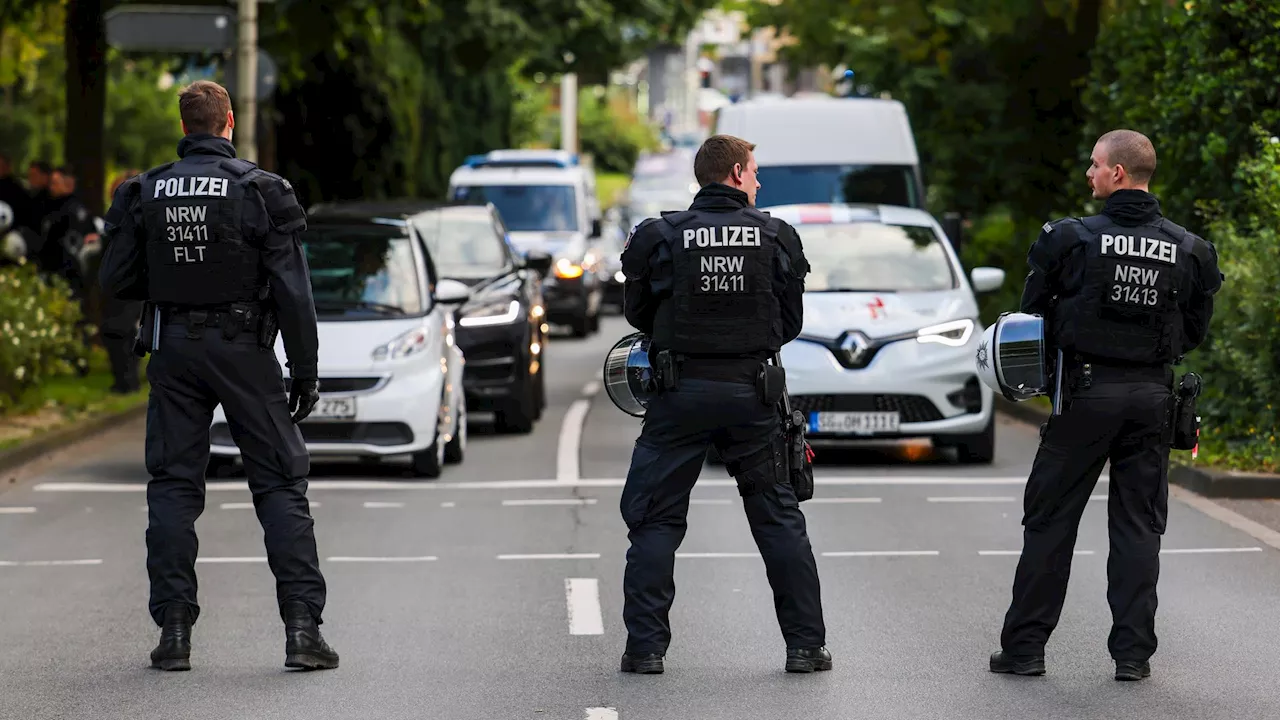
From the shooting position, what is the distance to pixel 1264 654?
7910mm

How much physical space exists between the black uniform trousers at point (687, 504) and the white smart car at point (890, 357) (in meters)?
6.12

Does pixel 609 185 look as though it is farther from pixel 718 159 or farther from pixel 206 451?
pixel 718 159

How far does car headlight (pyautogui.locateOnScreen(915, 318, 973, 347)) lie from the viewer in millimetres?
14070

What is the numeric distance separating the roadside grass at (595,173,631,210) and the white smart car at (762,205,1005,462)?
6117 cm

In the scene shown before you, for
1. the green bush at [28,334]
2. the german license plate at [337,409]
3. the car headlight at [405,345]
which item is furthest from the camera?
the green bush at [28,334]

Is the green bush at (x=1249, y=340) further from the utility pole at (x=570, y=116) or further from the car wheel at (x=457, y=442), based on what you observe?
the utility pole at (x=570, y=116)

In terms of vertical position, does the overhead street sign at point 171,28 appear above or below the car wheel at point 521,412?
above

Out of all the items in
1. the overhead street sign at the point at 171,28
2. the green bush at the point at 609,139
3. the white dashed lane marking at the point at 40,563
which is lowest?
the green bush at the point at 609,139

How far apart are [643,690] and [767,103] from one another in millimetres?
14265

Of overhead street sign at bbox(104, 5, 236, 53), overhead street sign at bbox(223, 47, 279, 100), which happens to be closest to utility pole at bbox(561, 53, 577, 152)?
overhead street sign at bbox(223, 47, 279, 100)

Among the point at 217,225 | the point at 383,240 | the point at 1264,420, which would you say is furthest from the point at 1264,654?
the point at 383,240

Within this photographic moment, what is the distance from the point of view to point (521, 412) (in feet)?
53.9

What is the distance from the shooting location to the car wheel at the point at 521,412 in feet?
53.8

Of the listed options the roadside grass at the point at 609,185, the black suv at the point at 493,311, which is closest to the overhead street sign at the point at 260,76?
the black suv at the point at 493,311
